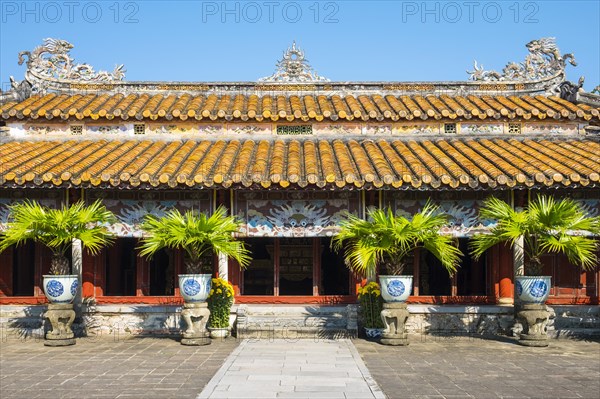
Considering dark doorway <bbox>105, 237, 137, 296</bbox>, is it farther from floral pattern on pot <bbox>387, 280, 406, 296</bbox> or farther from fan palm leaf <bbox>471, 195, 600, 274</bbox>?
fan palm leaf <bbox>471, 195, 600, 274</bbox>

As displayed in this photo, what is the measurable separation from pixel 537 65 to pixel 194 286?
34.8 feet

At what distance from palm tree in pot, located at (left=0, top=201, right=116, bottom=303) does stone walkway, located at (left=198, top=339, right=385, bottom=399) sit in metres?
3.31

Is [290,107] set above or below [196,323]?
above

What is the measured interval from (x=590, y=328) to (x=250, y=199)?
23.5 feet

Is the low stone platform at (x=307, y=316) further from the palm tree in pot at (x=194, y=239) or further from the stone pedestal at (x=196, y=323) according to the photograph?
the palm tree in pot at (x=194, y=239)

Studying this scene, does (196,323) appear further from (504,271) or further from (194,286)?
(504,271)

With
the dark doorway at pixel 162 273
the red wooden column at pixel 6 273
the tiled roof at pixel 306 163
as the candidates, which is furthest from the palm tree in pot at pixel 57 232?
the dark doorway at pixel 162 273

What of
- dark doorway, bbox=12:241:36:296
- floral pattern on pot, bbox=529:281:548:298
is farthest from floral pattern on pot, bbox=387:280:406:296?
dark doorway, bbox=12:241:36:296

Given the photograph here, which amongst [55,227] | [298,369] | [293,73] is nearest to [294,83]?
[293,73]

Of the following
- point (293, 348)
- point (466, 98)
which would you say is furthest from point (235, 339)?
point (466, 98)

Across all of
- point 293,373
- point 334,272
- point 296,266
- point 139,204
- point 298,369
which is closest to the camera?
point 293,373

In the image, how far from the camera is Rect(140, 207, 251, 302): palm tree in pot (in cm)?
1128

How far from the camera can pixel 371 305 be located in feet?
40.4

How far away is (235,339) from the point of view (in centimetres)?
1216
